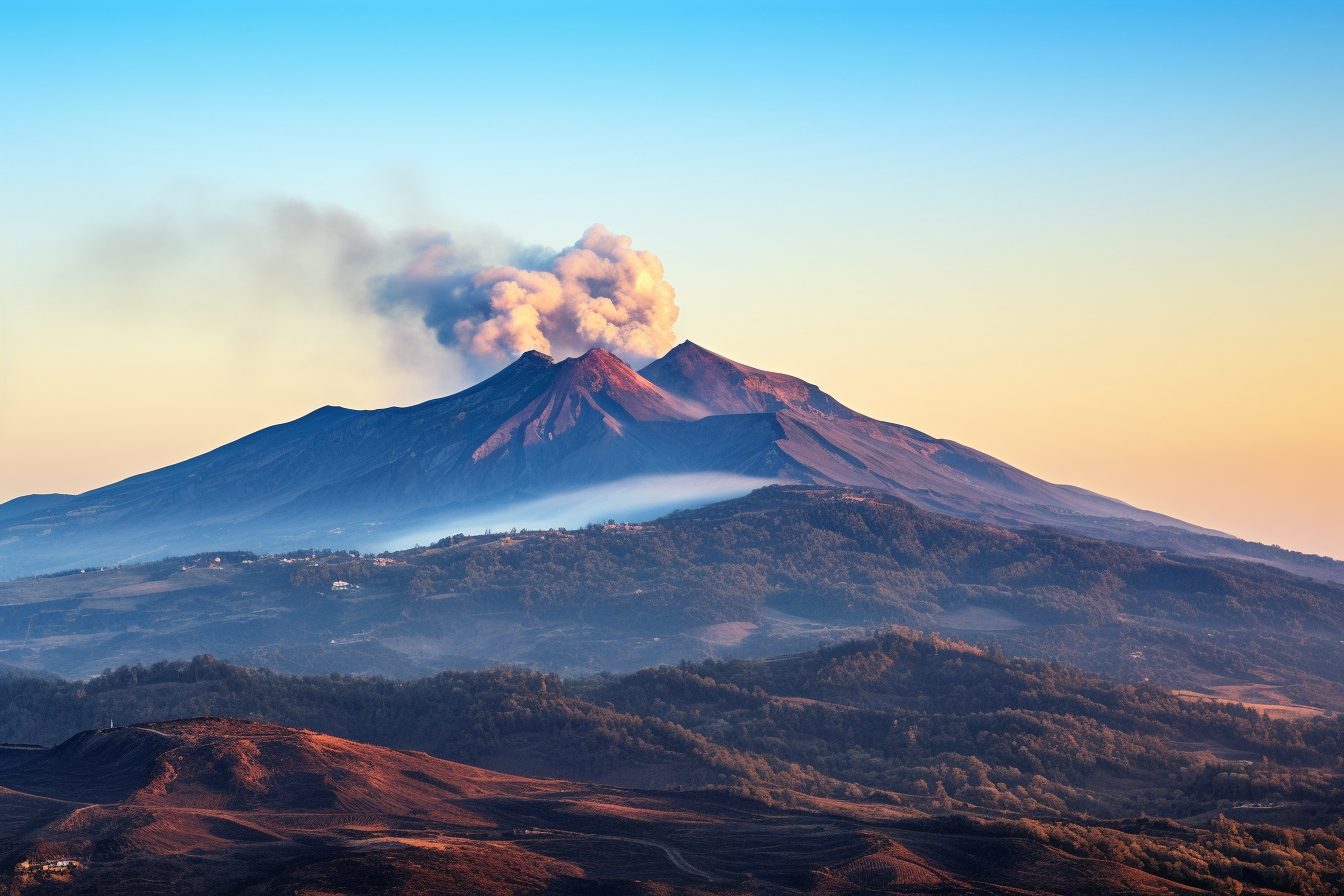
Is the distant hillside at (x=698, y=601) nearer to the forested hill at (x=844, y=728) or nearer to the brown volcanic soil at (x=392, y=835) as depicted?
the forested hill at (x=844, y=728)

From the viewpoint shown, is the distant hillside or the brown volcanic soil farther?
the distant hillside

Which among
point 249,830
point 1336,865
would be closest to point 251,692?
point 249,830

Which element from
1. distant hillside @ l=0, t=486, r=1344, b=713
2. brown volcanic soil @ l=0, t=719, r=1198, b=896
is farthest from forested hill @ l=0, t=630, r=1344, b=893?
distant hillside @ l=0, t=486, r=1344, b=713

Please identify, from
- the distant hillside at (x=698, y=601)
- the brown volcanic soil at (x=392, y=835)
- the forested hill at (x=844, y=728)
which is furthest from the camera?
the distant hillside at (x=698, y=601)

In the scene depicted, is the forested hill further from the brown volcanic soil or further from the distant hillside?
the distant hillside

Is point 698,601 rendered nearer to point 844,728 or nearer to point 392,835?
point 844,728

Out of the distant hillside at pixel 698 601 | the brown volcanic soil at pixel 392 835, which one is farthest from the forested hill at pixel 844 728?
the distant hillside at pixel 698 601
